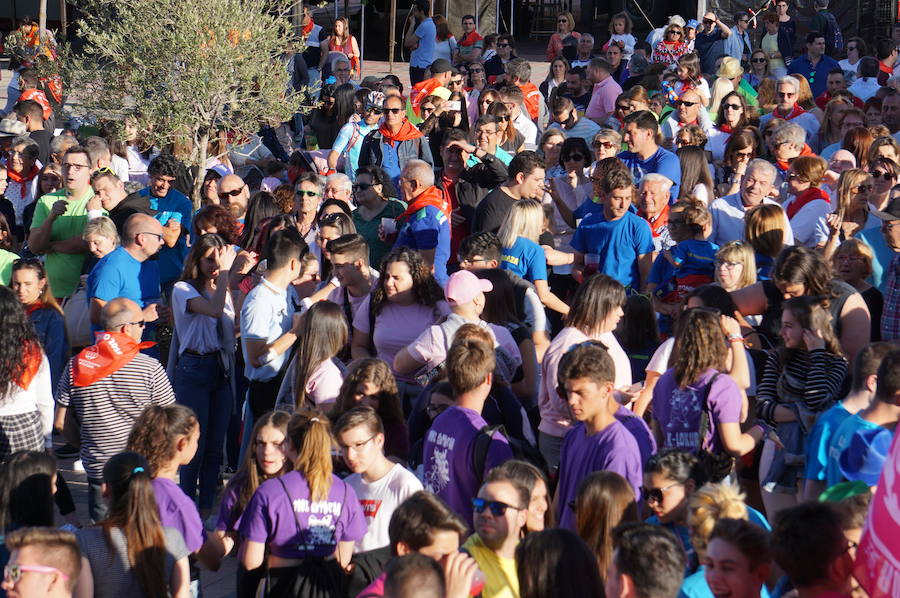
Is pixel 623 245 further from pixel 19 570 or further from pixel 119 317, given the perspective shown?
pixel 19 570

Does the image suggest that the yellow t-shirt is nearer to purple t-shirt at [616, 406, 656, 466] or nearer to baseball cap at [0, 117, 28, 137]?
purple t-shirt at [616, 406, 656, 466]

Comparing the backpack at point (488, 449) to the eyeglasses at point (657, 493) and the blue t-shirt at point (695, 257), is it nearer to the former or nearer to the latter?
the eyeglasses at point (657, 493)

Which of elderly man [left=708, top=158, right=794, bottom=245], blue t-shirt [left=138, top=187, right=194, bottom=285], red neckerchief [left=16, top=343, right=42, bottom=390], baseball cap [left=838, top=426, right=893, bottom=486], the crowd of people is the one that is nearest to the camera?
the crowd of people

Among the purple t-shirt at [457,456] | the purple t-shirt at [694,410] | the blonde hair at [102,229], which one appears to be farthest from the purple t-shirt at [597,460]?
the blonde hair at [102,229]

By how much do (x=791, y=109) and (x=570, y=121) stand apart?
7.16ft

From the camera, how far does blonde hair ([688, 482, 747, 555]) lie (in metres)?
3.94

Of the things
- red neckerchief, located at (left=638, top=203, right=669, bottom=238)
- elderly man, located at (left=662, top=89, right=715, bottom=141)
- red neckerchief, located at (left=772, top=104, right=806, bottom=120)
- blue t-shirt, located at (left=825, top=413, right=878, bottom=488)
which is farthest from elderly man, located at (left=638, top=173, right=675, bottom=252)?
blue t-shirt, located at (left=825, top=413, right=878, bottom=488)

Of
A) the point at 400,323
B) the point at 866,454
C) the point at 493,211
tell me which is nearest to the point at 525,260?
the point at 493,211

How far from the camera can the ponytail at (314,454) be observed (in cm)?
445

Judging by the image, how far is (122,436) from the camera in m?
5.71

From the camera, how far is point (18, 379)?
5.62 meters

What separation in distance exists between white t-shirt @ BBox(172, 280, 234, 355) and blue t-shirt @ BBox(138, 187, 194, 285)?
1576 millimetres

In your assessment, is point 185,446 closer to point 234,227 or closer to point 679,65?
point 234,227

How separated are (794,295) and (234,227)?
12.7ft
